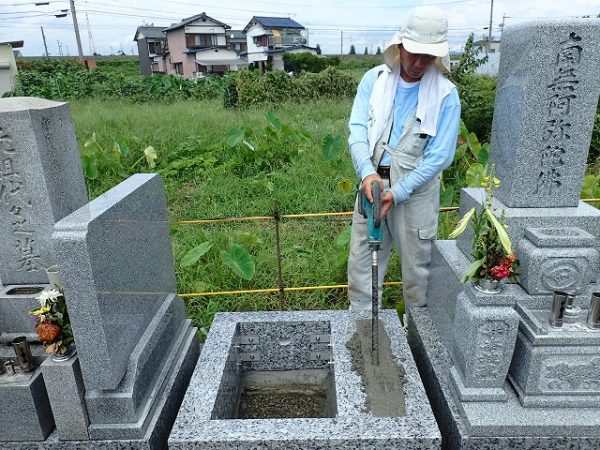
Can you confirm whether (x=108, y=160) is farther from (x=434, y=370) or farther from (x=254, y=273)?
(x=434, y=370)

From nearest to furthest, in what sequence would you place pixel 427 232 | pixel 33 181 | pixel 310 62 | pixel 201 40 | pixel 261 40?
pixel 33 181 → pixel 427 232 → pixel 310 62 → pixel 201 40 → pixel 261 40

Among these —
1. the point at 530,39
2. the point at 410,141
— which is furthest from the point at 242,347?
the point at 530,39

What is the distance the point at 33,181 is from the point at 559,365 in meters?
2.85

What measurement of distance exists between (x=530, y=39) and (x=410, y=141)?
82 cm

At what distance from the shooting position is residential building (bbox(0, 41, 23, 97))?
20.1m

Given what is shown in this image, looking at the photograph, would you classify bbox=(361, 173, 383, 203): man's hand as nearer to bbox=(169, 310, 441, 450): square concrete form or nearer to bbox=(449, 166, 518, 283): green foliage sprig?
bbox=(449, 166, 518, 283): green foliage sprig

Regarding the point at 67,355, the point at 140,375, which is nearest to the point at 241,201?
the point at 140,375

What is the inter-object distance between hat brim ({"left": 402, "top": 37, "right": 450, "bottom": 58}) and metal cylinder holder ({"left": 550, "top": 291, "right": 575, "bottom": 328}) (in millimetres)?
1389

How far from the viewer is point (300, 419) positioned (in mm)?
2174

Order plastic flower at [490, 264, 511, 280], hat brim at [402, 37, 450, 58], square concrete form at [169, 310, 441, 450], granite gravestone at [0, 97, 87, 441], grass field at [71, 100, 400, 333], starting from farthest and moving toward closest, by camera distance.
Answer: grass field at [71, 100, 400, 333]
hat brim at [402, 37, 450, 58]
granite gravestone at [0, 97, 87, 441]
plastic flower at [490, 264, 511, 280]
square concrete form at [169, 310, 441, 450]

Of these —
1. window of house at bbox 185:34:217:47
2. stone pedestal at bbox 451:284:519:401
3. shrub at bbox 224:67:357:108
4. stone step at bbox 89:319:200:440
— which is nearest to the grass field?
stone step at bbox 89:319:200:440

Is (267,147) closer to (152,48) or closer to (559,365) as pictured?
(559,365)

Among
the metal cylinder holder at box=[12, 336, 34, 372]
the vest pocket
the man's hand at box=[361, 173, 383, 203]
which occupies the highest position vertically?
the man's hand at box=[361, 173, 383, 203]

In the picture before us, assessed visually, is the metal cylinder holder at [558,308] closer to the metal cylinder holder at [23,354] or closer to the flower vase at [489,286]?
the flower vase at [489,286]
